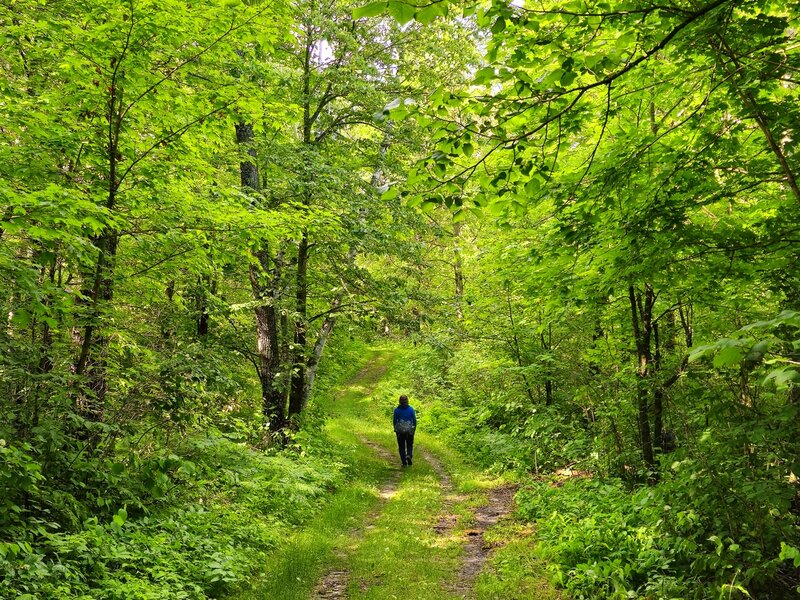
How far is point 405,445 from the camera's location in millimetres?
14391

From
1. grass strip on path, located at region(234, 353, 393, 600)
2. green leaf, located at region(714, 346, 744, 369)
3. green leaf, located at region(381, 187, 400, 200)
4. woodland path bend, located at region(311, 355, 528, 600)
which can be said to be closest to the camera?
green leaf, located at region(714, 346, 744, 369)

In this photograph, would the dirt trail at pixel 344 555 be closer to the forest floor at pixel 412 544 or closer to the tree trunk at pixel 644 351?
the forest floor at pixel 412 544

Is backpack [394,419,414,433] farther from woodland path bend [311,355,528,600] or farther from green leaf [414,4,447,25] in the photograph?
green leaf [414,4,447,25]

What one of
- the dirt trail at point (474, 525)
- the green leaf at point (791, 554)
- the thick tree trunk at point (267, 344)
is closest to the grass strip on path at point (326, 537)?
the dirt trail at point (474, 525)

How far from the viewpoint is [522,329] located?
42.5ft

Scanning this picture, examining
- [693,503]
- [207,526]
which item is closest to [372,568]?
[207,526]

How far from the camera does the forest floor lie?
6410mm

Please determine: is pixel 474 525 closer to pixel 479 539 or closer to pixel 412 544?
pixel 479 539

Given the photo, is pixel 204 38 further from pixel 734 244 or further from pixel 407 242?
pixel 407 242

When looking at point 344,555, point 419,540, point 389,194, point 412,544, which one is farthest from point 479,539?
point 389,194

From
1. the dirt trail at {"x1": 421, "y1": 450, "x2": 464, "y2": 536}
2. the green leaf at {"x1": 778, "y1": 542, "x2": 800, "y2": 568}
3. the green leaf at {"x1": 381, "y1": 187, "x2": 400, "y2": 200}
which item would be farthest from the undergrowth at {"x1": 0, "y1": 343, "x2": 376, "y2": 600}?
the green leaf at {"x1": 778, "y1": 542, "x2": 800, "y2": 568}

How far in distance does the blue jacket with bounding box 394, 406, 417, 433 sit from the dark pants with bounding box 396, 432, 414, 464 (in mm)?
180

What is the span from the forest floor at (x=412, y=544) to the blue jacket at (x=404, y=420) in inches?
44.7

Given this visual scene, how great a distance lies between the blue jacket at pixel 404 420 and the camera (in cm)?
1394
